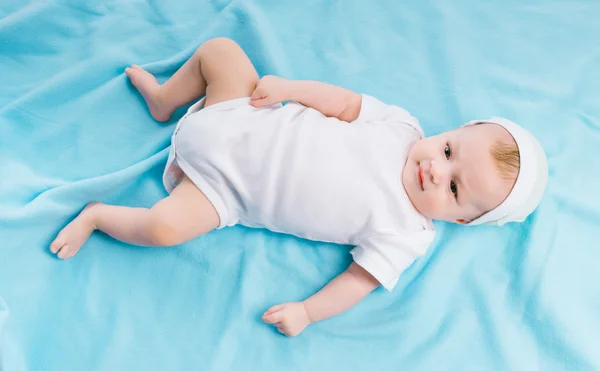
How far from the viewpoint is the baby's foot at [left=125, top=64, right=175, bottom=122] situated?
1.41 meters

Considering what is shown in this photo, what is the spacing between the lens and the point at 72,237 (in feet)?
→ 4.07

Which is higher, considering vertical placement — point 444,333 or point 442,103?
point 442,103

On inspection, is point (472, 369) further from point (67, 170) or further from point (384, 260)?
point (67, 170)

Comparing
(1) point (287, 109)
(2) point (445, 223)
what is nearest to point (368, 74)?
(1) point (287, 109)

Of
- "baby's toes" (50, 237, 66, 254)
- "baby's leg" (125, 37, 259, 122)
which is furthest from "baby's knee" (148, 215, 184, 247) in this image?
"baby's leg" (125, 37, 259, 122)

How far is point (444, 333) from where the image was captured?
1.28m

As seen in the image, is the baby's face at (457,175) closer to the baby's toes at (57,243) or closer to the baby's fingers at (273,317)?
the baby's fingers at (273,317)

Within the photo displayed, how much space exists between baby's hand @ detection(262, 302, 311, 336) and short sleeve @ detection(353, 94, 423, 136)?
1.63 ft

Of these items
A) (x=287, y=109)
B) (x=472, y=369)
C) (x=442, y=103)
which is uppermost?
(x=287, y=109)

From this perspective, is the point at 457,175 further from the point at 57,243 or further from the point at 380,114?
the point at 57,243

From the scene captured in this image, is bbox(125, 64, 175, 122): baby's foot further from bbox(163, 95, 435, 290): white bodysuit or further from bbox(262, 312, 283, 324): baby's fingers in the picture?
bbox(262, 312, 283, 324): baby's fingers

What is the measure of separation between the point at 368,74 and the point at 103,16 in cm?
81

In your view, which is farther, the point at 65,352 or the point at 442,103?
the point at 442,103

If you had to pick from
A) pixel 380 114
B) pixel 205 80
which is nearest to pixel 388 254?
pixel 380 114
